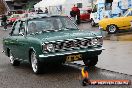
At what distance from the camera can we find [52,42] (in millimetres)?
10461

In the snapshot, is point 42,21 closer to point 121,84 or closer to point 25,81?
point 25,81

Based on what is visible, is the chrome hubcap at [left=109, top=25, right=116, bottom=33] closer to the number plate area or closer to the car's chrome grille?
the car's chrome grille

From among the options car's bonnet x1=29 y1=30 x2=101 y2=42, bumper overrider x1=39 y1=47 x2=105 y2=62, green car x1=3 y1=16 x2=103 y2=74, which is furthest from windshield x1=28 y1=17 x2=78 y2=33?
bumper overrider x1=39 y1=47 x2=105 y2=62

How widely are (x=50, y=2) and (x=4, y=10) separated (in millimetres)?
30058

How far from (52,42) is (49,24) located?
1471mm

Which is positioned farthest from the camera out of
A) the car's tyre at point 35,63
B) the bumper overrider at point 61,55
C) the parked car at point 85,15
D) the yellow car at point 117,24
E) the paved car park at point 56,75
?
the parked car at point 85,15

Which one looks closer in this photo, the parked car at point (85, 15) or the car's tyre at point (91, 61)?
the car's tyre at point (91, 61)

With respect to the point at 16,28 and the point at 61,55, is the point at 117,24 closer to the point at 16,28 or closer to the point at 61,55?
the point at 16,28

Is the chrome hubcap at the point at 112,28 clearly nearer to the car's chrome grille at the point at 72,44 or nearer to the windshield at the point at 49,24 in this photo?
the windshield at the point at 49,24

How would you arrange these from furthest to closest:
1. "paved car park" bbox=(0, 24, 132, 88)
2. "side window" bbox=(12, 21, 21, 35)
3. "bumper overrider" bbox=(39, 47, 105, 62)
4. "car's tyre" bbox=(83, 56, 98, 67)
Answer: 1. "side window" bbox=(12, 21, 21, 35)
2. "car's tyre" bbox=(83, 56, 98, 67)
3. "bumper overrider" bbox=(39, 47, 105, 62)
4. "paved car park" bbox=(0, 24, 132, 88)

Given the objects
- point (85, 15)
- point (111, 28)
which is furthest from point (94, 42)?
point (85, 15)

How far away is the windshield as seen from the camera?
38.3 ft

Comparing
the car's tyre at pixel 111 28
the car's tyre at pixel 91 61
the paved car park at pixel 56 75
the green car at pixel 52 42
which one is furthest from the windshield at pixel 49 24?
the car's tyre at pixel 111 28

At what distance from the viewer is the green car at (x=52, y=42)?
1048cm
